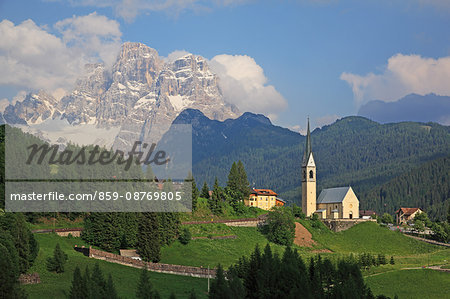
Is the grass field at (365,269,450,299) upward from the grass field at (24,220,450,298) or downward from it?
downward

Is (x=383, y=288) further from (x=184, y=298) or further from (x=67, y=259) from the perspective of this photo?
(x=67, y=259)

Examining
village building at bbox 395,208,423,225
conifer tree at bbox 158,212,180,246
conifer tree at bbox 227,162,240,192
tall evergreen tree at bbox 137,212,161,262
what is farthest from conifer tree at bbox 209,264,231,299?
village building at bbox 395,208,423,225

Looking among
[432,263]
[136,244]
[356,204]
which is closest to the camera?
[136,244]

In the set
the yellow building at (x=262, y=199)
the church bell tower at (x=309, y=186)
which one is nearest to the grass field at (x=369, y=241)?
the church bell tower at (x=309, y=186)

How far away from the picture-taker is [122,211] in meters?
Result: 92.2

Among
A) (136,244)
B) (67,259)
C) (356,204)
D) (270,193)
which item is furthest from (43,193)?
(356,204)

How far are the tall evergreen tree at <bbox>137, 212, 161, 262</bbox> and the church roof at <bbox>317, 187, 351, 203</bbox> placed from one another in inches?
2729

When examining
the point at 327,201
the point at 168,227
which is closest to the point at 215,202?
the point at 168,227

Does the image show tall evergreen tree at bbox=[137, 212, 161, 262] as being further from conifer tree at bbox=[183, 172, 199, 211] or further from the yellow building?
the yellow building

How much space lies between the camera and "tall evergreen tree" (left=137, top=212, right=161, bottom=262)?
275 ft

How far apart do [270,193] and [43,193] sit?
68.6m

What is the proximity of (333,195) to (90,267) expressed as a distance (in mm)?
89736

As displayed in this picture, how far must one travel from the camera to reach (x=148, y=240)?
8450 cm

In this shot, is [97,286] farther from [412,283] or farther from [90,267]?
[412,283]
